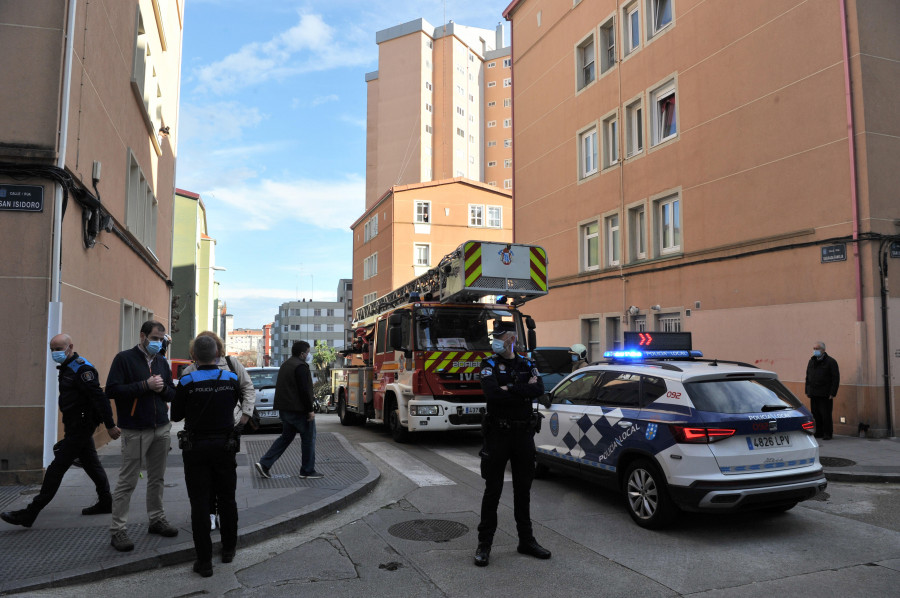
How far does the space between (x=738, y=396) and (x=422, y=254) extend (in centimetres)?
3831

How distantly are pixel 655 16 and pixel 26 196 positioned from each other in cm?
1591

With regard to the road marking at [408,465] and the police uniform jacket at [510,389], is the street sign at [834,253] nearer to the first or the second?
the road marking at [408,465]

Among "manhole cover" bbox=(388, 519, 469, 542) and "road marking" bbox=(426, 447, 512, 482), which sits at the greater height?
"manhole cover" bbox=(388, 519, 469, 542)

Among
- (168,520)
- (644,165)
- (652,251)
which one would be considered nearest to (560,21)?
(644,165)

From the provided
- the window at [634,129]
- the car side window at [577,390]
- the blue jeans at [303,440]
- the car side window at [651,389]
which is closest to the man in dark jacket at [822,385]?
the car side window at [577,390]

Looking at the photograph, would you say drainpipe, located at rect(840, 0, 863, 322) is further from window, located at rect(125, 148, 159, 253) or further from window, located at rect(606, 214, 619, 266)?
window, located at rect(125, 148, 159, 253)

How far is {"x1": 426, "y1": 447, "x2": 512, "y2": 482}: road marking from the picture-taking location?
9.48m

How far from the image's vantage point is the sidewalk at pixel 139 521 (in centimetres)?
482

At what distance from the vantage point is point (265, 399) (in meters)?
14.4

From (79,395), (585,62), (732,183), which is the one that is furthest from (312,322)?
(79,395)

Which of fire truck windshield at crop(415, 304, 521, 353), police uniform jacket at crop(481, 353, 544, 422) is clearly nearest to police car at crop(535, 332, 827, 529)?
police uniform jacket at crop(481, 353, 544, 422)

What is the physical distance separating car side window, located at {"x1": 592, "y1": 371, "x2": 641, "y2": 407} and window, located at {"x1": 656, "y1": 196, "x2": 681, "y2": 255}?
10.1 meters

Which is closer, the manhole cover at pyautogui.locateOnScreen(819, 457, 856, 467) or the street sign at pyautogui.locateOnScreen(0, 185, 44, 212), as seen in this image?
the street sign at pyautogui.locateOnScreen(0, 185, 44, 212)

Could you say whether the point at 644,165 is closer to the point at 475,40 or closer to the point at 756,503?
the point at 756,503
